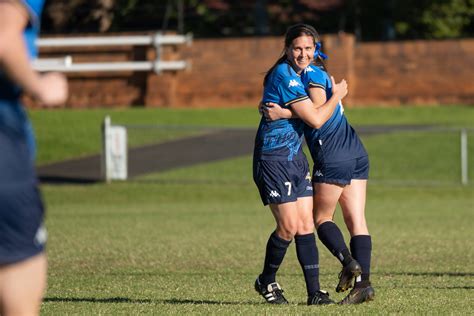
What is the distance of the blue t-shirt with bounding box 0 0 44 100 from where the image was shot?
4.62 m

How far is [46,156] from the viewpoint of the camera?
28703mm

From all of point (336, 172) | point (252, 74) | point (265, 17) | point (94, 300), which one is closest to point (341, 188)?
point (336, 172)

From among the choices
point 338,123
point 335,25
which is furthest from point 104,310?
point 335,25

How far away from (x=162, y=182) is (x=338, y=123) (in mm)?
17529

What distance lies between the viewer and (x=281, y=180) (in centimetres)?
785

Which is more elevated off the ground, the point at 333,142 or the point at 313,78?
the point at 313,78

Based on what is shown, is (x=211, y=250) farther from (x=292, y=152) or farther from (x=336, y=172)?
(x=292, y=152)

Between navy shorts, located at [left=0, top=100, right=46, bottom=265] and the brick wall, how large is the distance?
28.8 m

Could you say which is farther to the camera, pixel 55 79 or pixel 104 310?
pixel 104 310

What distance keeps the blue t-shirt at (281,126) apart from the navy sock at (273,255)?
62cm

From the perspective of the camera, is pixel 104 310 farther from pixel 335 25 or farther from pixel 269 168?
pixel 335 25

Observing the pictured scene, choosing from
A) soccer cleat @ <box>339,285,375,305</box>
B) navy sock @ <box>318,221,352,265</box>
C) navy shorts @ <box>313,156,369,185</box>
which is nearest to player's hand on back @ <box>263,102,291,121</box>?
navy shorts @ <box>313,156,369,185</box>

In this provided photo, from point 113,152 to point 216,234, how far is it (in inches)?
382

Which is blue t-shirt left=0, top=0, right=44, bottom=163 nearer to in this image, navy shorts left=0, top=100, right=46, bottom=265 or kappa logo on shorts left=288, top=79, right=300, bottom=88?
Result: navy shorts left=0, top=100, right=46, bottom=265
